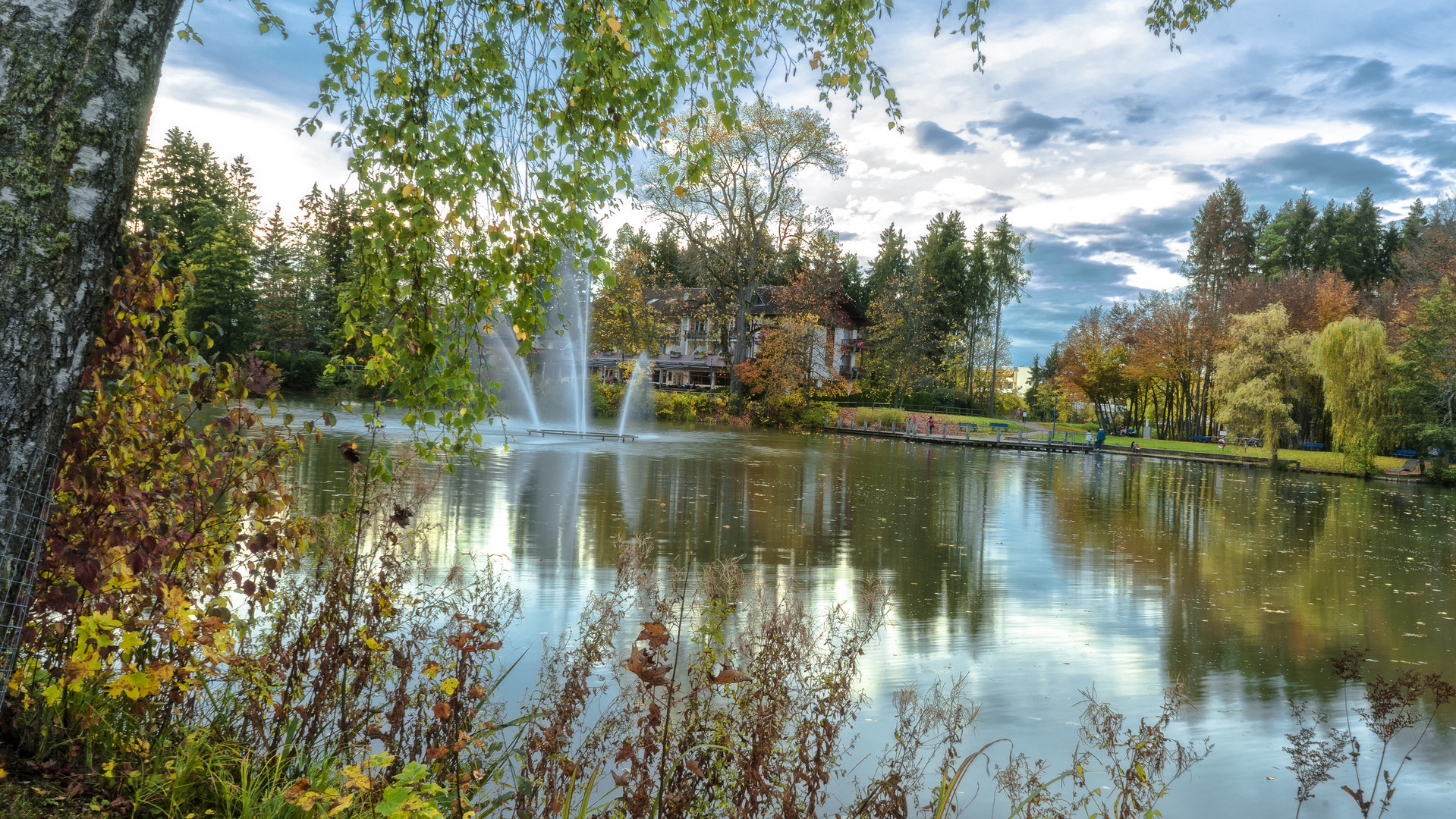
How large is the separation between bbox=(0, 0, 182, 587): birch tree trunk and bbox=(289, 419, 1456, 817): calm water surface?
1531 millimetres

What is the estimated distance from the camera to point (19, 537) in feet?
7.38

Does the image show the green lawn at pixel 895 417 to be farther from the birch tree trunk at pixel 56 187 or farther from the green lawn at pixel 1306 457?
the birch tree trunk at pixel 56 187

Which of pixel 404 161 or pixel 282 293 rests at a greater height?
pixel 282 293

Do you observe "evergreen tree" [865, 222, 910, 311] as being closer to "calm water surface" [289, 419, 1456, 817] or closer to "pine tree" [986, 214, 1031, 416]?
"pine tree" [986, 214, 1031, 416]

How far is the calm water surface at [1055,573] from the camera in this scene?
5559 mm

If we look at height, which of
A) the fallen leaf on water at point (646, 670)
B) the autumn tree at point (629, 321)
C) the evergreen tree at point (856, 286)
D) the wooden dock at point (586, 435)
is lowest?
the wooden dock at point (586, 435)

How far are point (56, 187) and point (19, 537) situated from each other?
979 millimetres

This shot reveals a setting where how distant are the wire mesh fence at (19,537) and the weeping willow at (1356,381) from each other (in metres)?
37.5

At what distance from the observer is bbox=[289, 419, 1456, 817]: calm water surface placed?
5559 mm

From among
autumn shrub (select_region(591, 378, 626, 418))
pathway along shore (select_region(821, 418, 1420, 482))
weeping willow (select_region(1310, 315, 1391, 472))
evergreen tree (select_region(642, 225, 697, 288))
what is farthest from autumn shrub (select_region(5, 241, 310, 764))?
evergreen tree (select_region(642, 225, 697, 288))

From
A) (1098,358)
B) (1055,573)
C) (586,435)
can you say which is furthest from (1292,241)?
(1055,573)

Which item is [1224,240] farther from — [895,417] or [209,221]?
[209,221]

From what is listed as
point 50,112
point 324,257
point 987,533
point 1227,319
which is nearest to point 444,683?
point 50,112

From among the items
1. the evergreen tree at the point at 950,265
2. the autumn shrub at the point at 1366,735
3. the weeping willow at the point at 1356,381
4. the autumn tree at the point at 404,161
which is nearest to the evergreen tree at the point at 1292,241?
the evergreen tree at the point at 950,265
